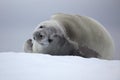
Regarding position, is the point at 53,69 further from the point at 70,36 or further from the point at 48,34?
the point at 70,36

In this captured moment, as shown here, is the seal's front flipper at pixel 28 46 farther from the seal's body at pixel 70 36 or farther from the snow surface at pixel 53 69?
→ the snow surface at pixel 53 69

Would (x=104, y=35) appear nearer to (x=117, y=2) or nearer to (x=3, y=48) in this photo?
(x=117, y=2)

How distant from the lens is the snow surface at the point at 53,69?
2.67ft

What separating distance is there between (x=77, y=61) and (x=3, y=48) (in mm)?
1105

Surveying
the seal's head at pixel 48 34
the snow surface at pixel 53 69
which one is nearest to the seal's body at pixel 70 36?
the seal's head at pixel 48 34

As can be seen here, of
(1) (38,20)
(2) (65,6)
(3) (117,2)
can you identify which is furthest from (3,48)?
(3) (117,2)

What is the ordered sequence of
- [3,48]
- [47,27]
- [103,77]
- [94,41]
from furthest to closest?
[3,48] → [94,41] → [47,27] → [103,77]

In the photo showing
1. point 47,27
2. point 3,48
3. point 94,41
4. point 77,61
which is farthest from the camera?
point 3,48

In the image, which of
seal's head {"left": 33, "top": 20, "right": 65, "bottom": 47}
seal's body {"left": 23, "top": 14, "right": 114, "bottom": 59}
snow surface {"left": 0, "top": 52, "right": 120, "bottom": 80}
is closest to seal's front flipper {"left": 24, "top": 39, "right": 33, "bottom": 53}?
seal's body {"left": 23, "top": 14, "right": 114, "bottom": 59}

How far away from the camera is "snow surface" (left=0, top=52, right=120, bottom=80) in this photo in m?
0.81

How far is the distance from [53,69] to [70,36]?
0.86 meters

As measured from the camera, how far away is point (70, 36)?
1.74 meters

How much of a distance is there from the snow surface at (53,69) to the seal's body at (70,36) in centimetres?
53

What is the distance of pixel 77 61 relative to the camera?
1031mm
